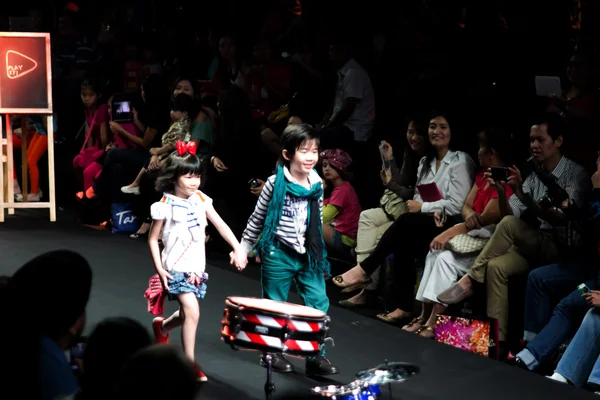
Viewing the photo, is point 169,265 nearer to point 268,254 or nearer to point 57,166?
point 268,254

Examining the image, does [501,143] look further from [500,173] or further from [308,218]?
[308,218]

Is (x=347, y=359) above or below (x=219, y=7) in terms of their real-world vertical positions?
below

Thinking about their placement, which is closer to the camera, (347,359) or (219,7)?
(347,359)

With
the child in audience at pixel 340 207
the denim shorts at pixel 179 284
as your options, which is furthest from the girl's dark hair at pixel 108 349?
the child in audience at pixel 340 207

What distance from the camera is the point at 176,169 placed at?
18.1 feet

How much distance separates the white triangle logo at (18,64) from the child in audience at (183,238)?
16.1ft

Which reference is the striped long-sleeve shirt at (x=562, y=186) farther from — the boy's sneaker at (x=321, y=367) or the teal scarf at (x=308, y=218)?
the boy's sneaker at (x=321, y=367)

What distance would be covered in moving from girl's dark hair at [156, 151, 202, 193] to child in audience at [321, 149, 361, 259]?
2.27 m

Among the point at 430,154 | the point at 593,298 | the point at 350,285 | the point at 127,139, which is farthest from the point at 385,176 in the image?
the point at 127,139

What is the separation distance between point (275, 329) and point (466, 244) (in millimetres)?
2045

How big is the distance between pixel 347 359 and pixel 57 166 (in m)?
7.73

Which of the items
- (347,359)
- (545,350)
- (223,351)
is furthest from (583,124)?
(223,351)

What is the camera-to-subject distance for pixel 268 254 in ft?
18.7

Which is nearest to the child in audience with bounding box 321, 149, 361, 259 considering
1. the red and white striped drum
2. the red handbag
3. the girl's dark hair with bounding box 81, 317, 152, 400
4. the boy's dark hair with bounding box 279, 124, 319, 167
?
the red handbag
